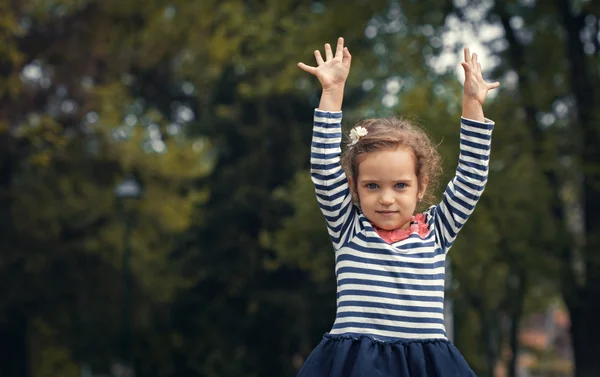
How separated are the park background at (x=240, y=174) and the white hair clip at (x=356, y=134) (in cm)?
964

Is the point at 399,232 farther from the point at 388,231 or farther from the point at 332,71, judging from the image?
the point at 332,71

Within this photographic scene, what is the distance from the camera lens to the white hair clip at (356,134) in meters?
4.29

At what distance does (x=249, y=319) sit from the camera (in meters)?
21.2

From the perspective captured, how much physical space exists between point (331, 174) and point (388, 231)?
318mm

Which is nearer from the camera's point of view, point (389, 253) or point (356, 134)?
point (389, 253)

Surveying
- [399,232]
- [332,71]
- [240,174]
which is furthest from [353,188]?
[240,174]

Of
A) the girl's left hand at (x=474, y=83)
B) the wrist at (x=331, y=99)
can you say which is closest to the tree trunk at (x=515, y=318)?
the girl's left hand at (x=474, y=83)

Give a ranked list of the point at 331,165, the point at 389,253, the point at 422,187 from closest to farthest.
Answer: the point at 389,253 → the point at 331,165 → the point at 422,187

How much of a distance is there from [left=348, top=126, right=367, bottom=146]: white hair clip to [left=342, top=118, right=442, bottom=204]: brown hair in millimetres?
12

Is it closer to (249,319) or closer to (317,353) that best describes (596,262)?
(249,319)

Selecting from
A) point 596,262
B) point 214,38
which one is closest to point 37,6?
point 214,38

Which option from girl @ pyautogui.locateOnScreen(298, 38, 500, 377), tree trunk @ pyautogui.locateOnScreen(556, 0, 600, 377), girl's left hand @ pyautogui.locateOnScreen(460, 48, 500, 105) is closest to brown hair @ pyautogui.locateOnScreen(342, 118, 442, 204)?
girl @ pyautogui.locateOnScreen(298, 38, 500, 377)

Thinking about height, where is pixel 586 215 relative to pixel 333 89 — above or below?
below

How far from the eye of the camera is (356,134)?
14.1ft
